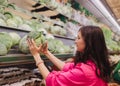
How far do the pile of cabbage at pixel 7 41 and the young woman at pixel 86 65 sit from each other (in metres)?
0.18

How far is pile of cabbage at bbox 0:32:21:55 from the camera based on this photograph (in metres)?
1.97

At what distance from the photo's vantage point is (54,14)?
4.26m

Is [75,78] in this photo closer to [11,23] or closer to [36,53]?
[36,53]

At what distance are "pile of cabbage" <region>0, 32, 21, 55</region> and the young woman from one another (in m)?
0.18

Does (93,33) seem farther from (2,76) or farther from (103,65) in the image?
(2,76)

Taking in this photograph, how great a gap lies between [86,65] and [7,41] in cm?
72

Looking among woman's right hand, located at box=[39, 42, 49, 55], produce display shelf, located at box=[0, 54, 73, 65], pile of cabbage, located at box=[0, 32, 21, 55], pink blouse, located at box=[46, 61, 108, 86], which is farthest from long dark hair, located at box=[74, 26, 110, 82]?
pile of cabbage, located at box=[0, 32, 21, 55]

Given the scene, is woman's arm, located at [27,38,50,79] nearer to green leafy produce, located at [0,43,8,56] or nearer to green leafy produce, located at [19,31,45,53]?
green leafy produce, located at [19,31,45,53]

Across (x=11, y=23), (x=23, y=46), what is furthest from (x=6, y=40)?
(x=11, y=23)

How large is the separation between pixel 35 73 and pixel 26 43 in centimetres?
34

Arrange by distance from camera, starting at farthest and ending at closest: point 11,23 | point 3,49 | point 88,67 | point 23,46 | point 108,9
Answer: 1. point 108,9
2. point 11,23
3. point 23,46
4. point 88,67
5. point 3,49

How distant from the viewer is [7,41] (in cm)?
213

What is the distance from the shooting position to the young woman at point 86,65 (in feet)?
6.64

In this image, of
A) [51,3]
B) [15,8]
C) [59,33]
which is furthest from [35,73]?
[51,3]
